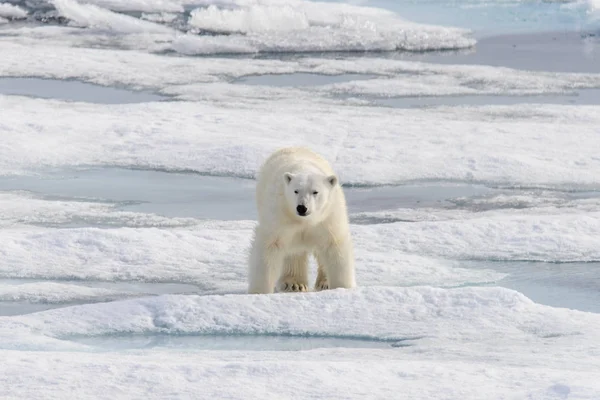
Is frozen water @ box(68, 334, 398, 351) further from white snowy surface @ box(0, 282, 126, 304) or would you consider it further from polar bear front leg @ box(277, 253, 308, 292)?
polar bear front leg @ box(277, 253, 308, 292)

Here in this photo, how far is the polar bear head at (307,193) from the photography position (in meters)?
4.41

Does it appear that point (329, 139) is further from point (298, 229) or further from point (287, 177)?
point (287, 177)

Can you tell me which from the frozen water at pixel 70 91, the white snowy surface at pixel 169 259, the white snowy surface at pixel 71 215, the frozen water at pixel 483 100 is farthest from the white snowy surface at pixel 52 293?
the frozen water at pixel 483 100

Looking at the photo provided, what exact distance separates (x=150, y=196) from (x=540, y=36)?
963 centimetres

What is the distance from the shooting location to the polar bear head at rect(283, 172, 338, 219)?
4.41 metres

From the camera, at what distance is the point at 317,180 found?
14.8 ft

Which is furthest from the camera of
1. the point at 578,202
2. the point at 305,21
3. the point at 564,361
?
the point at 305,21

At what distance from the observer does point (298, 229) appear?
4676 millimetres

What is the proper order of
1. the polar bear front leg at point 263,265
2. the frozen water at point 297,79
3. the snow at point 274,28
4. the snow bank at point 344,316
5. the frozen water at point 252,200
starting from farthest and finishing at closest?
the snow at point 274,28 → the frozen water at point 297,79 → the polar bear front leg at point 263,265 → the snow bank at point 344,316 → the frozen water at point 252,200

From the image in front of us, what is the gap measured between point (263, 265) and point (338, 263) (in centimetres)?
32

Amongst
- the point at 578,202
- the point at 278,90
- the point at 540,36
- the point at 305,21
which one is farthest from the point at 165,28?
the point at 578,202

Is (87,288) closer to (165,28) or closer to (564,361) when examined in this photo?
(564,361)

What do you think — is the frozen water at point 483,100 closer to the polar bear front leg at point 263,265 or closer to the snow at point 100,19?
the snow at point 100,19

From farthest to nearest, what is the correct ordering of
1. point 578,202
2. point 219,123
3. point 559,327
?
point 219,123 < point 578,202 < point 559,327
